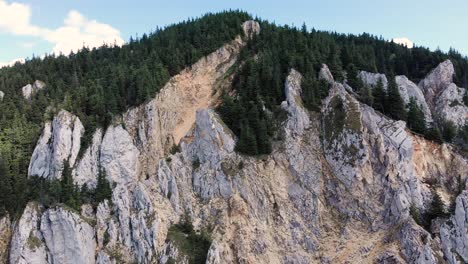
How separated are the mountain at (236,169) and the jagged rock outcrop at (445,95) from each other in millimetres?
1076

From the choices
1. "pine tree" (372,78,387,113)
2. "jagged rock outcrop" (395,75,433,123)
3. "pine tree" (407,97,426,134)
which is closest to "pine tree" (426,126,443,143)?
"pine tree" (407,97,426,134)

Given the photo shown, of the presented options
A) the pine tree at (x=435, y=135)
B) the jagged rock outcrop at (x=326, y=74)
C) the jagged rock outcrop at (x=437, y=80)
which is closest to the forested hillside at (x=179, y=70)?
the jagged rock outcrop at (x=326, y=74)

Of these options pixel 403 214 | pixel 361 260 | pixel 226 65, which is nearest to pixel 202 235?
pixel 361 260

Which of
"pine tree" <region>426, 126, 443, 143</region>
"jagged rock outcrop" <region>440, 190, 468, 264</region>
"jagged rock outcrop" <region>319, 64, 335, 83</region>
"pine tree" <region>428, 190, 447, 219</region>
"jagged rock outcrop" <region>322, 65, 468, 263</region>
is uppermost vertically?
"jagged rock outcrop" <region>319, 64, 335, 83</region>

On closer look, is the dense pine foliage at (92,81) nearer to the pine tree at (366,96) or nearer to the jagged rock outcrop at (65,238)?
the jagged rock outcrop at (65,238)

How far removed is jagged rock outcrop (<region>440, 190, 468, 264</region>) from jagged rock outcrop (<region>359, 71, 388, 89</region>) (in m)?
26.1

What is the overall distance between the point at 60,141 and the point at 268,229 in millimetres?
30846

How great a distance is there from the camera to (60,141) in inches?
2709

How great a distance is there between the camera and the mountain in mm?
63188

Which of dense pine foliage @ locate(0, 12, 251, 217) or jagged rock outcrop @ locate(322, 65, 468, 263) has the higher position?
dense pine foliage @ locate(0, 12, 251, 217)

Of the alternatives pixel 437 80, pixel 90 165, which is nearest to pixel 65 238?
pixel 90 165

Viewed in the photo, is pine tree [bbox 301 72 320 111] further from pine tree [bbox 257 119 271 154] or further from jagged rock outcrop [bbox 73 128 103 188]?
jagged rock outcrop [bbox 73 128 103 188]

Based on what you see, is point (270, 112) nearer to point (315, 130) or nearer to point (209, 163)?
point (315, 130)

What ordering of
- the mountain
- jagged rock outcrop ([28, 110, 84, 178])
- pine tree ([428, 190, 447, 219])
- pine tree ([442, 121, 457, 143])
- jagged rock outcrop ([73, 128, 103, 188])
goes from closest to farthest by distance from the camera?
the mountain
pine tree ([428, 190, 447, 219])
jagged rock outcrop ([28, 110, 84, 178])
jagged rock outcrop ([73, 128, 103, 188])
pine tree ([442, 121, 457, 143])
